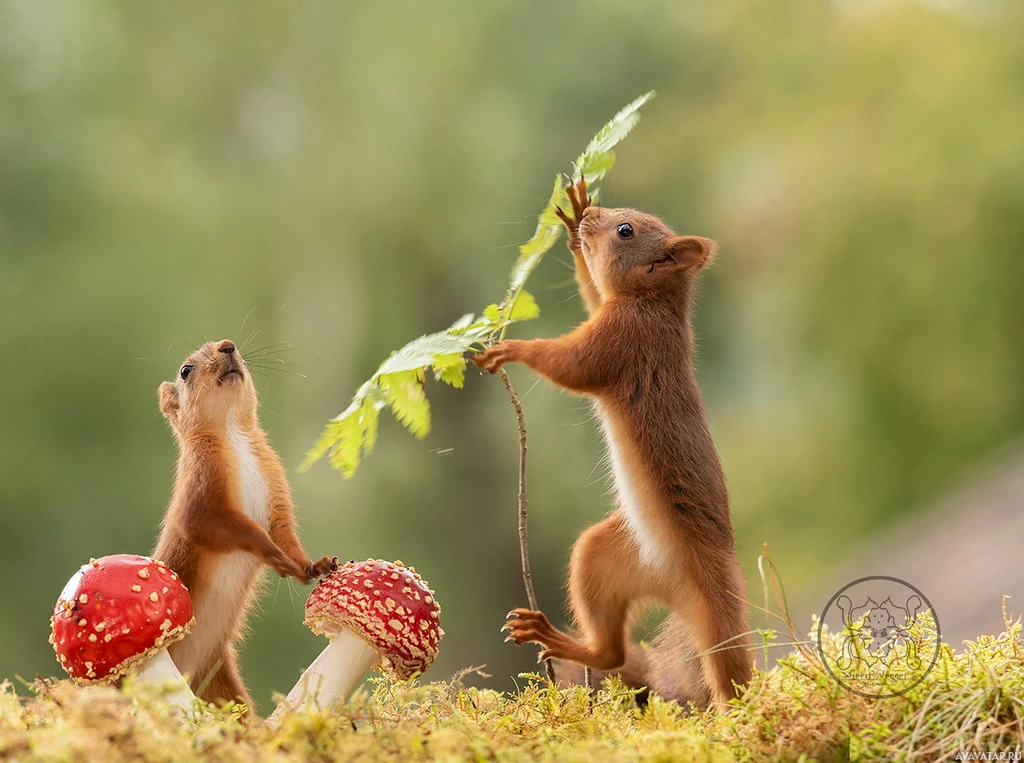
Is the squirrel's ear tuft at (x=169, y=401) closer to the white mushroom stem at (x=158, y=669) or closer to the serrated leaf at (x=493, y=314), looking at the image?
the white mushroom stem at (x=158, y=669)

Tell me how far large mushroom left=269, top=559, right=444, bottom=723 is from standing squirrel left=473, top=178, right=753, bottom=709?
0.27 m

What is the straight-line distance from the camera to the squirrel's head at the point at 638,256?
189 cm

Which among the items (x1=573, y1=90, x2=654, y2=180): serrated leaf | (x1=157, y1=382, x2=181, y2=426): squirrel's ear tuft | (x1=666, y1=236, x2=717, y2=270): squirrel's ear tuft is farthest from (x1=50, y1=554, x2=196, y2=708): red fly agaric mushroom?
(x1=666, y1=236, x2=717, y2=270): squirrel's ear tuft

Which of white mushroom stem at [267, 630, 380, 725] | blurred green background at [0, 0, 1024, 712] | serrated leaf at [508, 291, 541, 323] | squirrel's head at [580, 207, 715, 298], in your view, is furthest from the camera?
blurred green background at [0, 0, 1024, 712]

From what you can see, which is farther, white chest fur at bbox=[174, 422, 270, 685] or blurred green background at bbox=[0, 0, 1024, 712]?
blurred green background at bbox=[0, 0, 1024, 712]

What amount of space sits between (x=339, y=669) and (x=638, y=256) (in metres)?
0.97

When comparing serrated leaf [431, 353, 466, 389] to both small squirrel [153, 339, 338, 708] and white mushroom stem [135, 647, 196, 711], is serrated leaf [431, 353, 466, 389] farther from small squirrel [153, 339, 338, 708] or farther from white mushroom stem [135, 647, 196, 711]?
white mushroom stem [135, 647, 196, 711]

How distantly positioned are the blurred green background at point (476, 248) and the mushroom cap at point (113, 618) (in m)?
1.44

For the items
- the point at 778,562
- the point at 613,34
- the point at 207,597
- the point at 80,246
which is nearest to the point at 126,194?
the point at 80,246

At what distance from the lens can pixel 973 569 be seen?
3.78 m

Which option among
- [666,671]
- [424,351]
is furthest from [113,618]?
[666,671]

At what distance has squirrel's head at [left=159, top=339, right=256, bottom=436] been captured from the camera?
1639mm

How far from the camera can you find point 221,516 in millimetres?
1482

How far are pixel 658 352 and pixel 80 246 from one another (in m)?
3.15
